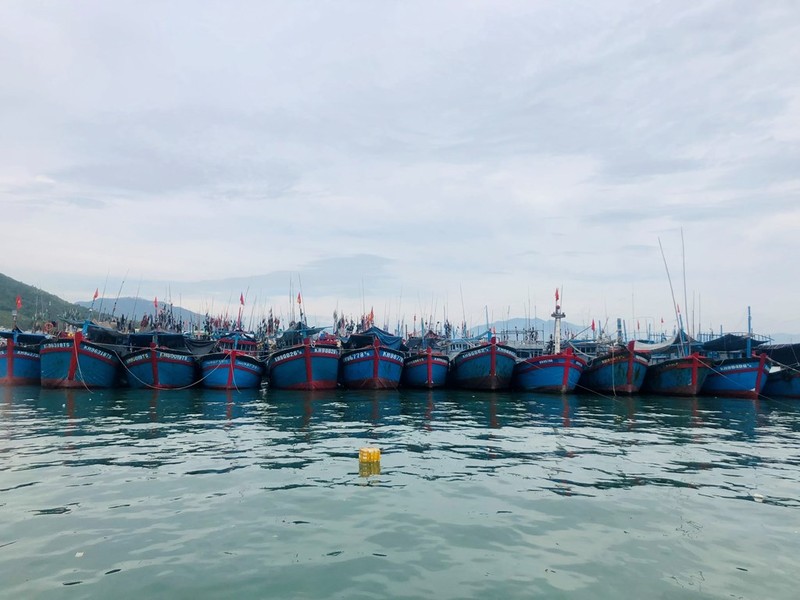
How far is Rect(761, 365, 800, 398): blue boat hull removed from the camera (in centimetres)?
3609

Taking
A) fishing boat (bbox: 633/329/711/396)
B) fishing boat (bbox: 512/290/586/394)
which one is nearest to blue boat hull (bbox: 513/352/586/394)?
fishing boat (bbox: 512/290/586/394)

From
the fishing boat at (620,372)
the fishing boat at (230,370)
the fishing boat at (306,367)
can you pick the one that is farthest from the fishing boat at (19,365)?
the fishing boat at (620,372)

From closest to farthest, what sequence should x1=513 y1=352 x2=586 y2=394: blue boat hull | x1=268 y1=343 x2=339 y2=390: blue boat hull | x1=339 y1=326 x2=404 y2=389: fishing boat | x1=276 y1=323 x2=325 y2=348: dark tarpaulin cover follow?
x1=513 y1=352 x2=586 y2=394: blue boat hull
x1=268 y1=343 x2=339 y2=390: blue boat hull
x1=339 y1=326 x2=404 y2=389: fishing boat
x1=276 y1=323 x2=325 y2=348: dark tarpaulin cover

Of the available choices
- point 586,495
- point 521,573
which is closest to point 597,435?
point 586,495

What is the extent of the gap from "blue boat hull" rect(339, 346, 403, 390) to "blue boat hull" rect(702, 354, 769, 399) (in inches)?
822

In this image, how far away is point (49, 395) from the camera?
1168 inches

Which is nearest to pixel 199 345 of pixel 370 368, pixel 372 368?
pixel 370 368

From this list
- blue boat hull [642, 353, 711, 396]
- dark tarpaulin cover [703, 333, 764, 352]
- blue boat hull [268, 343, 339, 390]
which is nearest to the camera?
blue boat hull [642, 353, 711, 396]

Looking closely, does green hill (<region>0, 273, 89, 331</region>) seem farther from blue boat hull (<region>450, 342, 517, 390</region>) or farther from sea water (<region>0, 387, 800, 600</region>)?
sea water (<region>0, 387, 800, 600</region>)

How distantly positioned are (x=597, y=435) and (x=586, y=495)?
8.44 metres

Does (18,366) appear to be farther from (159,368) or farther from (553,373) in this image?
(553,373)

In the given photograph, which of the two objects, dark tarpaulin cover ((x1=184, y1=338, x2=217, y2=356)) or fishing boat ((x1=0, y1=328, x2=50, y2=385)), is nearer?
fishing boat ((x1=0, y1=328, x2=50, y2=385))

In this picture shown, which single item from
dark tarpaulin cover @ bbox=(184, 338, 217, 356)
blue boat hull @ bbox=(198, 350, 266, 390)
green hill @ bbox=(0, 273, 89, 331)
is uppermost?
green hill @ bbox=(0, 273, 89, 331)

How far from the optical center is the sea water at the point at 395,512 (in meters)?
6.89
